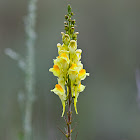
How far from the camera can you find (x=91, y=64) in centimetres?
625

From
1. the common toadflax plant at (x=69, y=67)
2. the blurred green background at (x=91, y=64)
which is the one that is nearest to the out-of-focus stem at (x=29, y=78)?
the blurred green background at (x=91, y=64)

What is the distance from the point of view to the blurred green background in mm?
4805

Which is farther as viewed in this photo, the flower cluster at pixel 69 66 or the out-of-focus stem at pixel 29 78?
the out-of-focus stem at pixel 29 78

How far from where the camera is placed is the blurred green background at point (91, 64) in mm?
4805

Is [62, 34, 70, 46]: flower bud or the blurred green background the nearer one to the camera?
[62, 34, 70, 46]: flower bud

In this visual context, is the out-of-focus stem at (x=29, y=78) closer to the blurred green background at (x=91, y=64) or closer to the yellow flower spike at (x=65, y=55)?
the blurred green background at (x=91, y=64)

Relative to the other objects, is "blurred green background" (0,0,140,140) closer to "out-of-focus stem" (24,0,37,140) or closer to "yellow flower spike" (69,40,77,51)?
"out-of-focus stem" (24,0,37,140)

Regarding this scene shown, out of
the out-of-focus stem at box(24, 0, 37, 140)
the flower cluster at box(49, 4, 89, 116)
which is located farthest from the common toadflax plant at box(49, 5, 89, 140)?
the out-of-focus stem at box(24, 0, 37, 140)

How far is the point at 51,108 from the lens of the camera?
5.44m

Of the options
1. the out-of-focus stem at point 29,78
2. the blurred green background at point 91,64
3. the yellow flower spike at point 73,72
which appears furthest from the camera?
the blurred green background at point 91,64

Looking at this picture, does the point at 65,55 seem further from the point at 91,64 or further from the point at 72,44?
the point at 91,64

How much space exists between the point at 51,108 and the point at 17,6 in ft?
9.73

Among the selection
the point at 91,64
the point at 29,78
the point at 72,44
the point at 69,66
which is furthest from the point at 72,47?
the point at 91,64

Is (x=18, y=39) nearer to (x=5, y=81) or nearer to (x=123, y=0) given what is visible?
(x=5, y=81)
